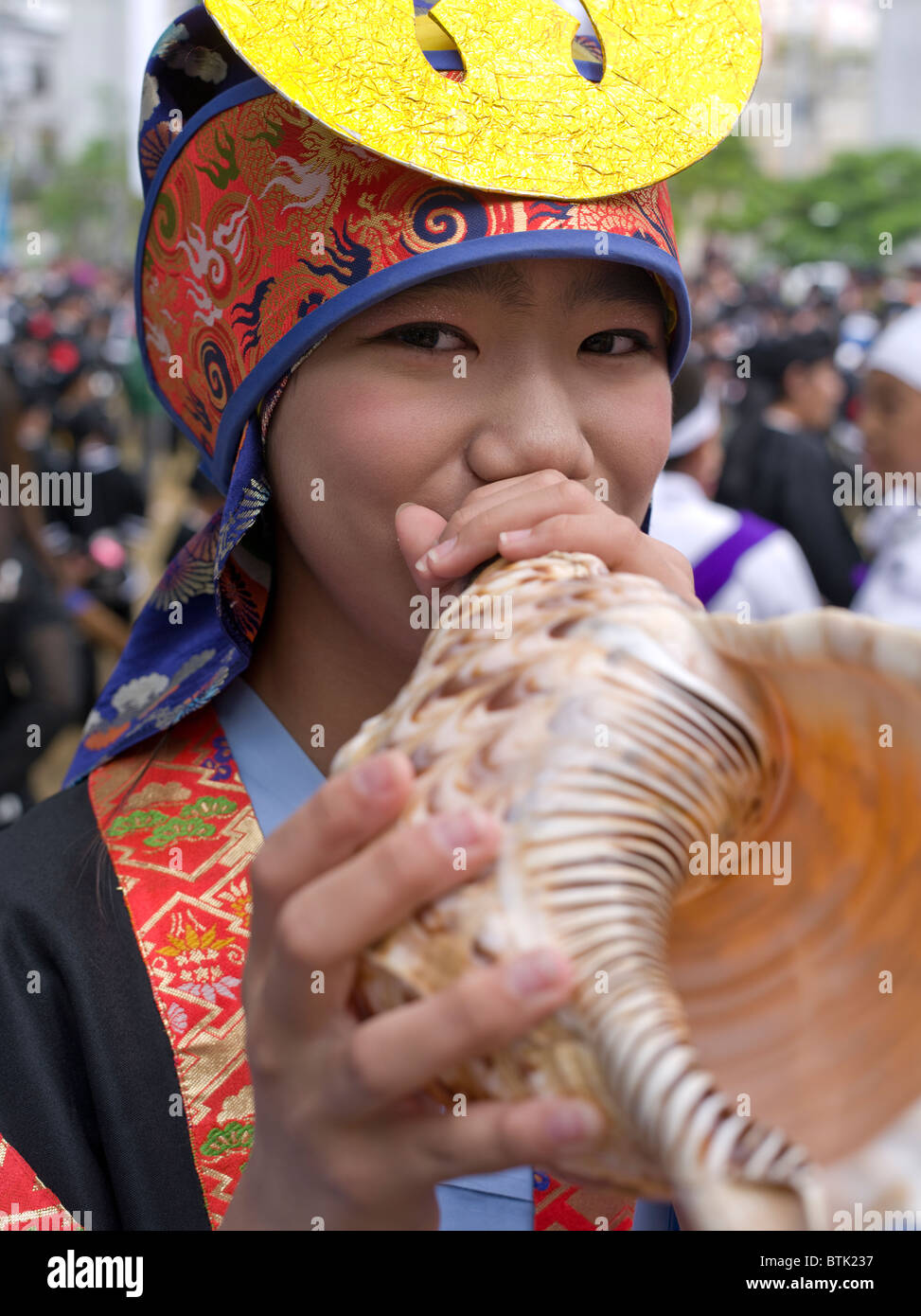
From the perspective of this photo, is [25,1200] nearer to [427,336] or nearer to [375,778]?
[375,778]

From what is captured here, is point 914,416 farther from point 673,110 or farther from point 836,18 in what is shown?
point 836,18

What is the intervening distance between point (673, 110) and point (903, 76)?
1854 inches

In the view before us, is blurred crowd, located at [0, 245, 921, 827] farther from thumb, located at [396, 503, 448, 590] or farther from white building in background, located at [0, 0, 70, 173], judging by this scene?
white building in background, located at [0, 0, 70, 173]

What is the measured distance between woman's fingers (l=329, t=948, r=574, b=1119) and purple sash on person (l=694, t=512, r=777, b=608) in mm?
2773

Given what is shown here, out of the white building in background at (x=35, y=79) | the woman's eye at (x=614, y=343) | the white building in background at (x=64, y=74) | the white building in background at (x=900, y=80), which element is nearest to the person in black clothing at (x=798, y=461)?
the woman's eye at (x=614, y=343)

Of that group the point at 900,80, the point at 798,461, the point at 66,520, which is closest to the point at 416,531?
the point at 798,461

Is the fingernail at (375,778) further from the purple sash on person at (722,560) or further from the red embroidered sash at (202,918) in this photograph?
the purple sash on person at (722,560)

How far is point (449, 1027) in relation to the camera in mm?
674

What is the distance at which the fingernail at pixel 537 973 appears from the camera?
0.65 metres

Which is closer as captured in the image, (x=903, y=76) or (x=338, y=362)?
(x=338, y=362)

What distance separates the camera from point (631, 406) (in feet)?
3.97

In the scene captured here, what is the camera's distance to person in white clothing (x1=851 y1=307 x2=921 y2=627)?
11.0 ft

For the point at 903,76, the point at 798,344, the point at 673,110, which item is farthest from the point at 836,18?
the point at 673,110

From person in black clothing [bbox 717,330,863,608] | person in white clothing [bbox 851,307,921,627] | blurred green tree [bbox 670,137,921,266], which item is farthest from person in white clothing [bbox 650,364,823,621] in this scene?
blurred green tree [bbox 670,137,921,266]
